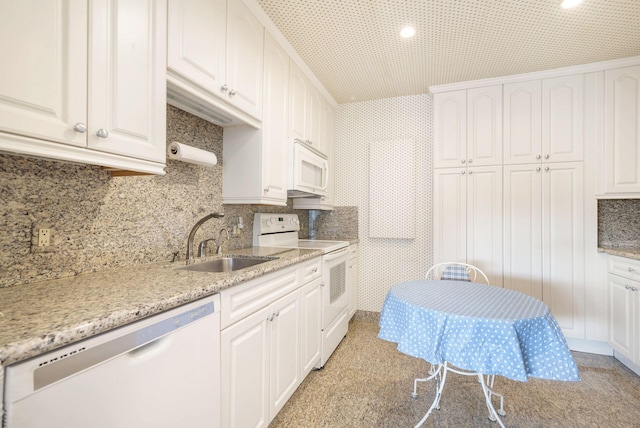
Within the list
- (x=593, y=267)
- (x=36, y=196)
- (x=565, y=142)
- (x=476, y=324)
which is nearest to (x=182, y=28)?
(x=36, y=196)

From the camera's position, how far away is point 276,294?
63.8 inches

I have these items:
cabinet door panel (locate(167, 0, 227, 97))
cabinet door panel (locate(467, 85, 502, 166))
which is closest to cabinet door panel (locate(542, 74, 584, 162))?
cabinet door panel (locate(467, 85, 502, 166))

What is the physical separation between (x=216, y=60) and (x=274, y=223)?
147 cm

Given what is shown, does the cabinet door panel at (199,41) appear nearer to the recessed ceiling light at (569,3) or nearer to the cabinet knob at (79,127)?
the cabinet knob at (79,127)

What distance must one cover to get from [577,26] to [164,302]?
3041 mm

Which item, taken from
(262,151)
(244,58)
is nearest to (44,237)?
(262,151)

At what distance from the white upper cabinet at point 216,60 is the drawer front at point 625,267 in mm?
2913

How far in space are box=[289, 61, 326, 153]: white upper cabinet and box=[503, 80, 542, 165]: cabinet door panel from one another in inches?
70.8

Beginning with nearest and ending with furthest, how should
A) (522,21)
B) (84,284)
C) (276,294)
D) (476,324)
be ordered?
(84,284) → (476,324) → (276,294) → (522,21)

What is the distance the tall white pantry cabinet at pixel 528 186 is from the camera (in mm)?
2564

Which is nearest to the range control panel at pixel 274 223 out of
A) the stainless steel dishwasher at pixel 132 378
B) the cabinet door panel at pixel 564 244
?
the stainless steel dishwasher at pixel 132 378

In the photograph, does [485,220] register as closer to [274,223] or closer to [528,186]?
[528,186]

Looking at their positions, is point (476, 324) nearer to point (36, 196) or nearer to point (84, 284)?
point (84, 284)

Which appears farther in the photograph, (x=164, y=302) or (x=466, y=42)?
(x=466, y=42)
